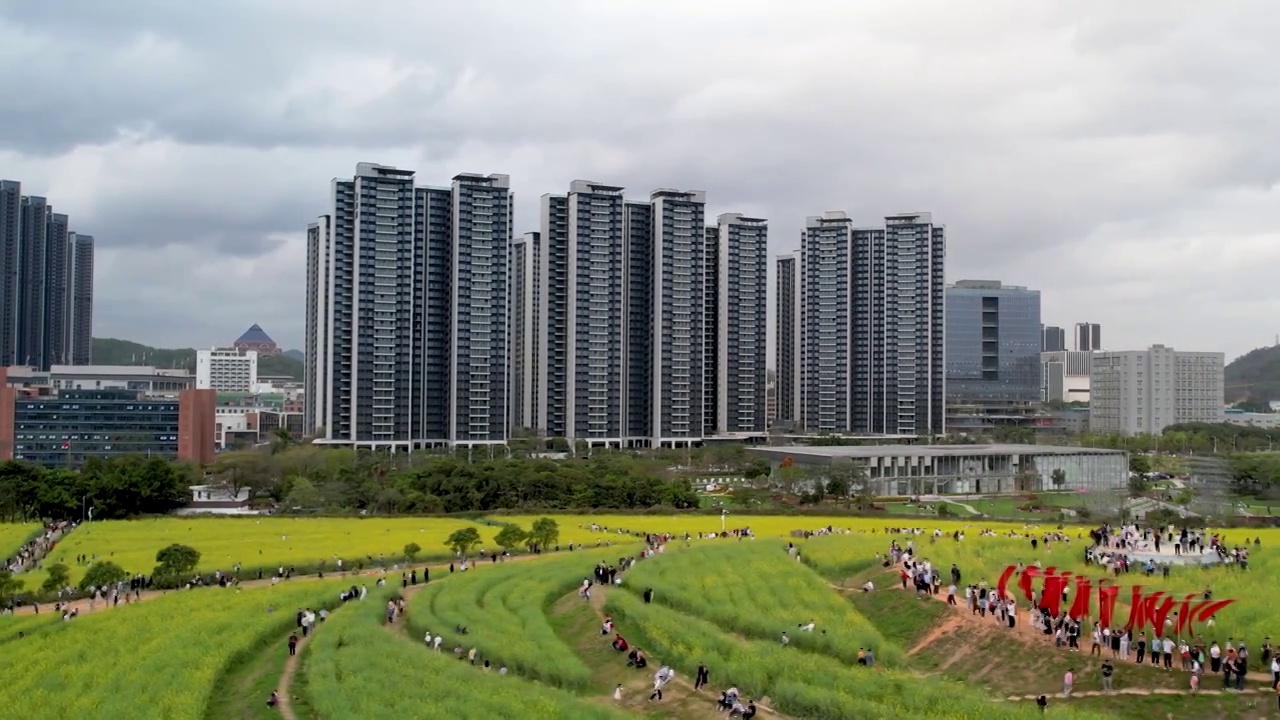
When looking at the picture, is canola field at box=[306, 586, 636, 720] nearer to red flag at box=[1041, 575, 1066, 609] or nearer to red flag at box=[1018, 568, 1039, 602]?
red flag at box=[1041, 575, 1066, 609]

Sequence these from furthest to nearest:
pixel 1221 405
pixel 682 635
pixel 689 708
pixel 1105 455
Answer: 1. pixel 1221 405
2. pixel 1105 455
3. pixel 682 635
4. pixel 689 708

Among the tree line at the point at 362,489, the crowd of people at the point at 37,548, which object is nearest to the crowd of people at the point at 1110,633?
the tree line at the point at 362,489

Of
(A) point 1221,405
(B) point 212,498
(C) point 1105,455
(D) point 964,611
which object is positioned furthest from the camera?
(A) point 1221,405

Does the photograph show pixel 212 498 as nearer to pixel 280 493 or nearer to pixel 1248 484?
pixel 280 493

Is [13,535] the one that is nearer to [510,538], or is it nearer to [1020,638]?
[510,538]

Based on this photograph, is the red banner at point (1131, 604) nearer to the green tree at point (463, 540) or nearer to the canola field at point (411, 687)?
the canola field at point (411, 687)

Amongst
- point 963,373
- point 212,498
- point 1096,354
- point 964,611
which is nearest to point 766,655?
point 964,611

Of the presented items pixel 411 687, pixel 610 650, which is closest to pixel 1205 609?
pixel 610 650
